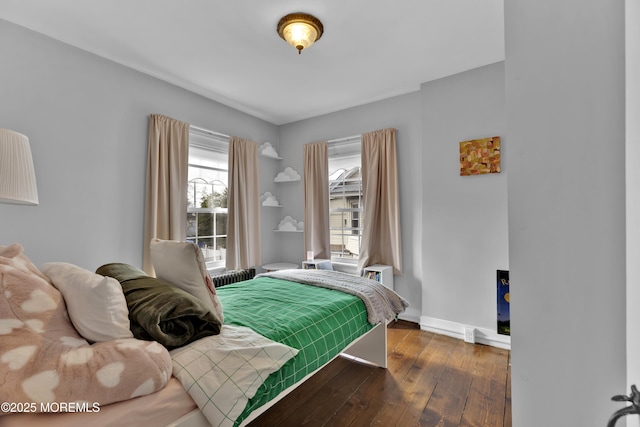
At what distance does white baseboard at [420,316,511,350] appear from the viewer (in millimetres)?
2713

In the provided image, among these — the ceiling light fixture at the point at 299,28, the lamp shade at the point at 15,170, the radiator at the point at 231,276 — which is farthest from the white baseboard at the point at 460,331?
the lamp shade at the point at 15,170

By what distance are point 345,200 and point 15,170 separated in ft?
10.5

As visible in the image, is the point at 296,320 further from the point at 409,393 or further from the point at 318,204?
the point at 318,204

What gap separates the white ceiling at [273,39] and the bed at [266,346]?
2.00 meters

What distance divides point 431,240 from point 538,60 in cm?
277

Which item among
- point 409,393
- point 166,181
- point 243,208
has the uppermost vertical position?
point 166,181

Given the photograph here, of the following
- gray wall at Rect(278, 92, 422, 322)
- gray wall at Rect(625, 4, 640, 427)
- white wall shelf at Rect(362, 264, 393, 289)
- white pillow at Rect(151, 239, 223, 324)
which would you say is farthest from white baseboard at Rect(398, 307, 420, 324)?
gray wall at Rect(625, 4, 640, 427)

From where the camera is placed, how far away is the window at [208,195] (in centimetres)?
344

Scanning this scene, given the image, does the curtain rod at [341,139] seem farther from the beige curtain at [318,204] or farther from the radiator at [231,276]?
the radiator at [231,276]

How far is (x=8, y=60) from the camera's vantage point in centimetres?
212

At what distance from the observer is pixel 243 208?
3.71 metres

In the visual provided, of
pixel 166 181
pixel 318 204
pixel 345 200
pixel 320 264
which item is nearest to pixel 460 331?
pixel 320 264

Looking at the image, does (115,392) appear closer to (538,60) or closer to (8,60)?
(538,60)

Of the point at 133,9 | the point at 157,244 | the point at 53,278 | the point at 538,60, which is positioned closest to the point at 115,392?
the point at 53,278
